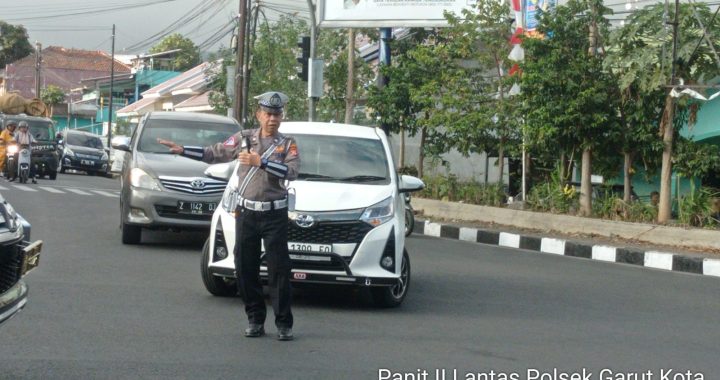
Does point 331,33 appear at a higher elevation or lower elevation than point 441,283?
higher

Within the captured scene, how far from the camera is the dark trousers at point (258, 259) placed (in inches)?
319

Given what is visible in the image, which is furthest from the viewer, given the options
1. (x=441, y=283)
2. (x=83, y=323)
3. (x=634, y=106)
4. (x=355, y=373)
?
(x=634, y=106)

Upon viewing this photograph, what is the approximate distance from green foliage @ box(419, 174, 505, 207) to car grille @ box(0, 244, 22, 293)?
15.7m

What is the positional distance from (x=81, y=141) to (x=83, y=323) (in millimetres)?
37292

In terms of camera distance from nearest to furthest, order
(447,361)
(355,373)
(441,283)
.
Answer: (355,373) → (447,361) → (441,283)

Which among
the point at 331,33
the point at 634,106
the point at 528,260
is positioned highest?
the point at 331,33

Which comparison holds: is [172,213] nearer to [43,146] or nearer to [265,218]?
[265,218]

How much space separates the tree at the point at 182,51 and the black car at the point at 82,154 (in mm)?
48327

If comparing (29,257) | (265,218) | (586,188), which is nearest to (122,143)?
(265,218)

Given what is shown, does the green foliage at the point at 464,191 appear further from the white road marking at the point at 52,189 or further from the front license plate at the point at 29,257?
the front license plate at the point at 29,257

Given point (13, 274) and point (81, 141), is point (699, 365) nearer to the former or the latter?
point (13, 274)

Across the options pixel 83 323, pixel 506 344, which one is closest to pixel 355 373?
pixel 506 344

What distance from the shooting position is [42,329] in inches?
315

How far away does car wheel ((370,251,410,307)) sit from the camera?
32.4ft
